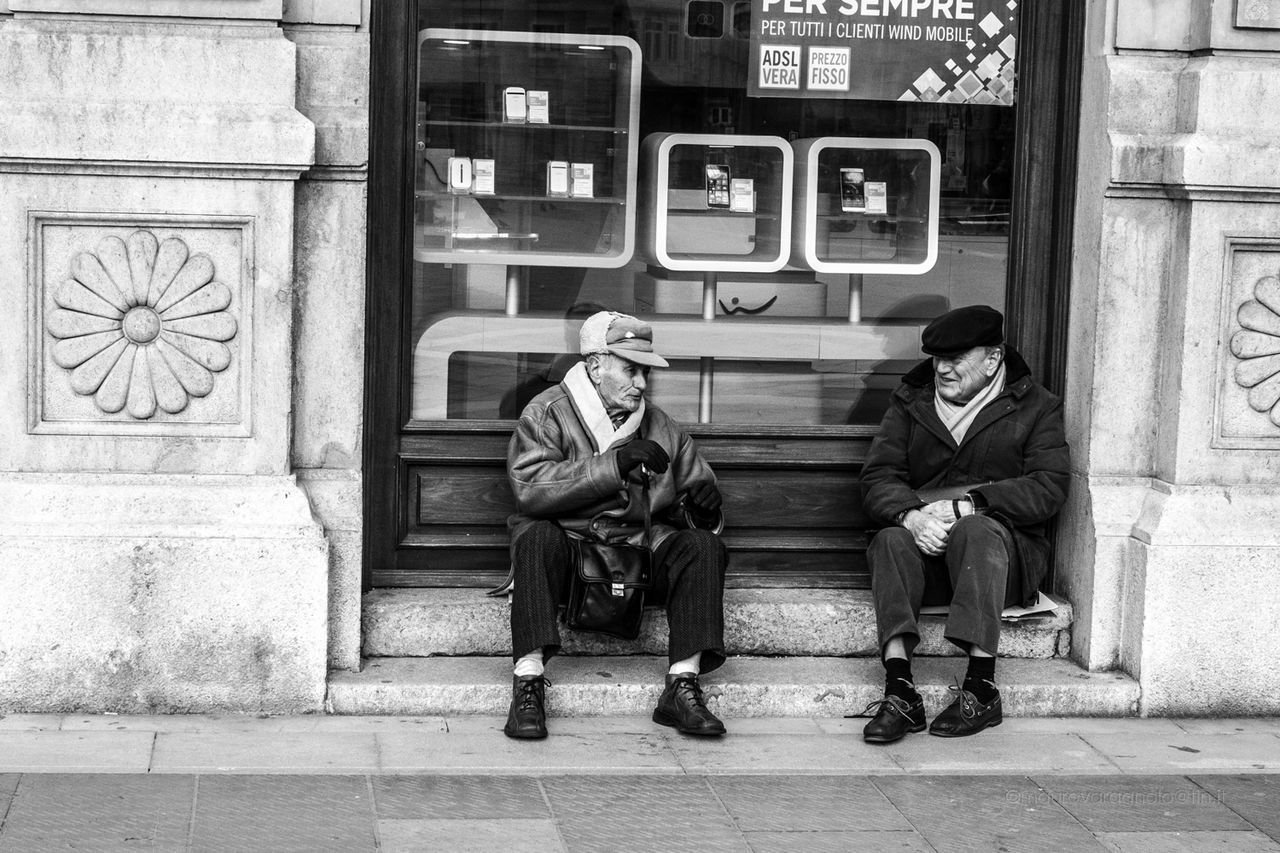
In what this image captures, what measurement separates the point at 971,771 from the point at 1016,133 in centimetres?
234

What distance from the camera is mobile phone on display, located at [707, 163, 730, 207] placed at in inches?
243

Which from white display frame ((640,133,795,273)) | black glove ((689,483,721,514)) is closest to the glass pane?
white display frame ((640,133,795,273))

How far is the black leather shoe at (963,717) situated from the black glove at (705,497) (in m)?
1.00

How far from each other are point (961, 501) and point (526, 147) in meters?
1.96

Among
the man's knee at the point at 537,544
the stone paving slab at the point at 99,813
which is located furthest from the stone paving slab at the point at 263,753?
the man's knee at the point at 537,544

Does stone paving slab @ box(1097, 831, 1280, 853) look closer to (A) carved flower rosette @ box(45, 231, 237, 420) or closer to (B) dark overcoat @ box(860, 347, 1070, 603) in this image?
(B) dark overcoat @ box(860, 347, 1070, 603)

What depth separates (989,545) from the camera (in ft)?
18.1

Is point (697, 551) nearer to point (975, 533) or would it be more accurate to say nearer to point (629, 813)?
point (975, 533)

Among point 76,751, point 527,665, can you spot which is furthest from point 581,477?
point 76,751

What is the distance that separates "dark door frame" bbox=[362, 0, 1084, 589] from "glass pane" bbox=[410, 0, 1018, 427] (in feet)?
0.28

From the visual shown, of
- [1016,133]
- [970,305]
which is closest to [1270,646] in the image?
[970,305]

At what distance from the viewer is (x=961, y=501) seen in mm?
5625

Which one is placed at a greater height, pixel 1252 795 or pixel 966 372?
pixel 966 372

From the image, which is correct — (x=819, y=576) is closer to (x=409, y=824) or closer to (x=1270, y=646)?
(x=1270, y=646)
